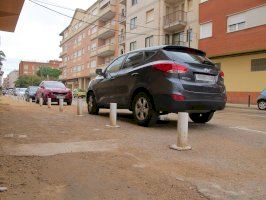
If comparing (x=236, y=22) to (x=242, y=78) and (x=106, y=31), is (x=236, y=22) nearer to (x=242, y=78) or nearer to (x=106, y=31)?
(x=242, y=78)

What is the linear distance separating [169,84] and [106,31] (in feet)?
158

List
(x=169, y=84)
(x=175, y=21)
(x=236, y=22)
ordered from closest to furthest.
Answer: (x=169, y=84) → (x=236, y=22) → (x=175, y=21)

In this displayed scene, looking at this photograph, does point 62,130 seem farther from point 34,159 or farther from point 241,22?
point 241,22

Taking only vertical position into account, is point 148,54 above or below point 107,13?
below

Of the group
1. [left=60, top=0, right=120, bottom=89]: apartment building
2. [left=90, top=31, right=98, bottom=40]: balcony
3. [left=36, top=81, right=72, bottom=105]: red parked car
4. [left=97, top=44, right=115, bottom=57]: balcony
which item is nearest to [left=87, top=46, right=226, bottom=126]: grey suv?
[left=36, top=81, right=72, bottom=105]: red parked car

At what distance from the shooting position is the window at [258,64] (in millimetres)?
24516

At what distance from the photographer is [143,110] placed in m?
8.12

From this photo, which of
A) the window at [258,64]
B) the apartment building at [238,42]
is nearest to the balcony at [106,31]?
the apartment building at [238,42]

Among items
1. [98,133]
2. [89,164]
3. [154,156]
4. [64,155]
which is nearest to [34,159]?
[64,155]

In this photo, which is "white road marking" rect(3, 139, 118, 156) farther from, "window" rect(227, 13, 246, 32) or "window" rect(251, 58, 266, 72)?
"window" rect(227, 13, 246, 32)

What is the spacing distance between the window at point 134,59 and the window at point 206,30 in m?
21.5

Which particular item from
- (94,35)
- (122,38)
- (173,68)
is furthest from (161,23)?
(173,68)

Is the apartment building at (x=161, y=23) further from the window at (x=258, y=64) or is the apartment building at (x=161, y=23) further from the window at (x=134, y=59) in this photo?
the window at (x=134, y=59)

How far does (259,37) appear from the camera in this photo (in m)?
24.5
